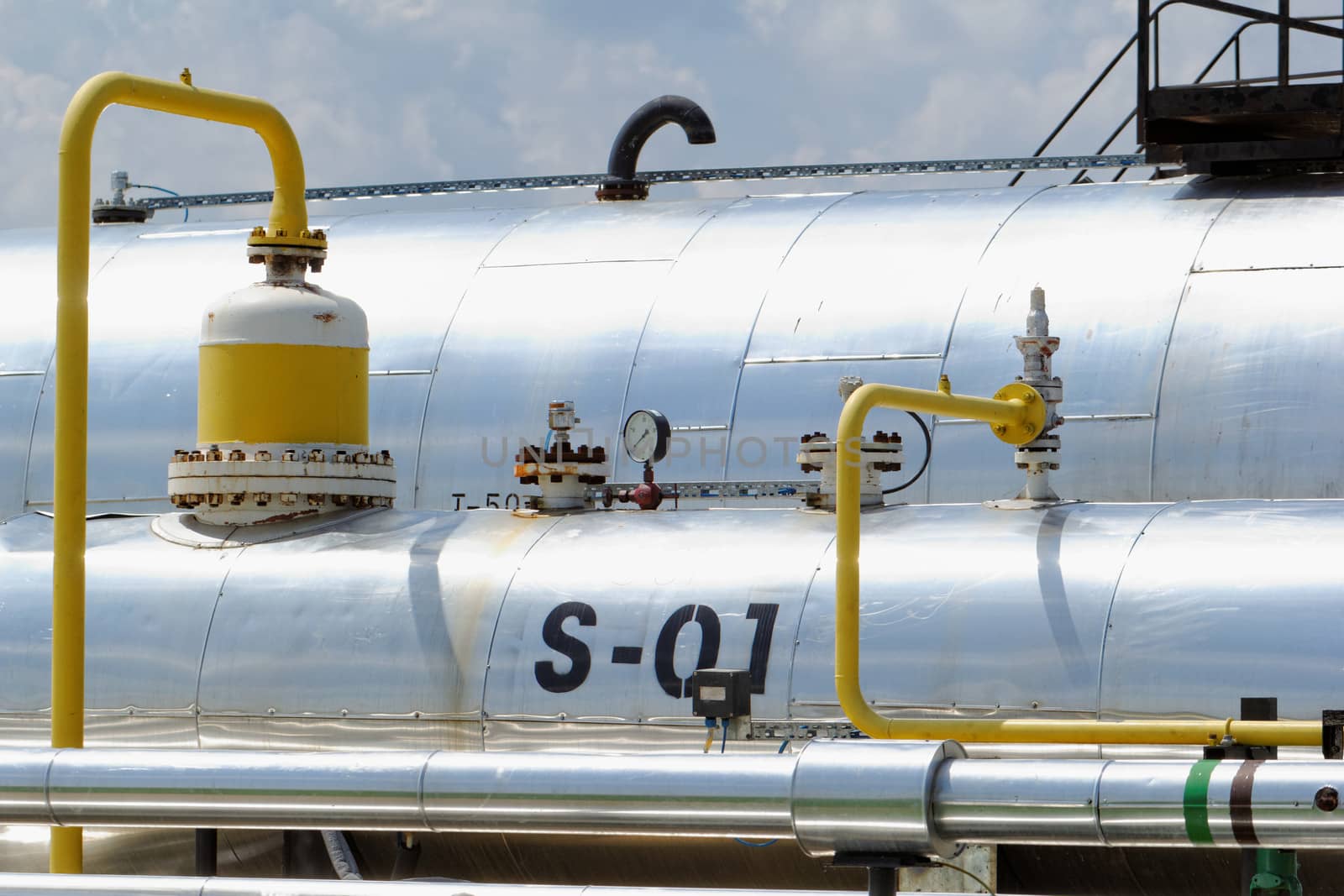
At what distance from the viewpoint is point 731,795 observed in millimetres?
4180

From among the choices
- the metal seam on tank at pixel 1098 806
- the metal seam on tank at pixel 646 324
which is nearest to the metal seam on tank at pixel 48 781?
the metal seam on tank at pixel 1098 806

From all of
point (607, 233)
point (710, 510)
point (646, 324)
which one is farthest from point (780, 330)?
point (710, 510)

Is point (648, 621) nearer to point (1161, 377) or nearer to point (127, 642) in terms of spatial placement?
point (127, 642)

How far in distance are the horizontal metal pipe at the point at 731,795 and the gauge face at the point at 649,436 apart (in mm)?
6429

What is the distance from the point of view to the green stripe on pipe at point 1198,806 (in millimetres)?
3852

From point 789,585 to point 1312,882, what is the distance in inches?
111

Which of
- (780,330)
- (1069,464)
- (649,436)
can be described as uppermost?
(780,330)

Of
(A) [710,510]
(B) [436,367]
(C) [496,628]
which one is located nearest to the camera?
(C) [496,628]

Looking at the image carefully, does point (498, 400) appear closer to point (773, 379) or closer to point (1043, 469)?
point (773, 379)

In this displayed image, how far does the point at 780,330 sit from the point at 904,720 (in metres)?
4.80

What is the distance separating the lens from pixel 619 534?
10148 mm

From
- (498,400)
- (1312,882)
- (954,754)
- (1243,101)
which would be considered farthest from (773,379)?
(954,754)

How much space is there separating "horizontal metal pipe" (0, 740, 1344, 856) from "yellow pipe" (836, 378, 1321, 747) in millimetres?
3313

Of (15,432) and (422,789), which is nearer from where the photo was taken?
(422,789)
